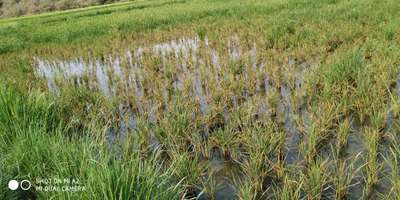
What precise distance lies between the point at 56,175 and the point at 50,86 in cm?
599

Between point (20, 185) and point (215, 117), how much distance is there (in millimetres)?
3044

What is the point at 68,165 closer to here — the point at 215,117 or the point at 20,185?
the point at 20,185

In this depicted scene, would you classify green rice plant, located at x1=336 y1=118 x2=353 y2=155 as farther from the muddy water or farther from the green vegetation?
the green vegetation

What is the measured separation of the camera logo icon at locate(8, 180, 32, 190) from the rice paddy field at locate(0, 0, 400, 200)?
4cm

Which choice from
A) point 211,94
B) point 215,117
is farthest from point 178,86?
point 215,117

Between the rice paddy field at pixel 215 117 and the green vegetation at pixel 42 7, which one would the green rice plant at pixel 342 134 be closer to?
the rice paddy field at pixel 215 117

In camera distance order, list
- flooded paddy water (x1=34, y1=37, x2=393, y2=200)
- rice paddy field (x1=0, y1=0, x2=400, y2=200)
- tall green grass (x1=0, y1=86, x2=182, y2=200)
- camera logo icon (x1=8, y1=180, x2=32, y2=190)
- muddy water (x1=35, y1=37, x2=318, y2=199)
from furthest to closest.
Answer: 1. muddy water (x1=35, y1=37, x2=318, y2=199)
2. flooded paddy water (x1=34, y1=37, x2=393, y2=200)
3. rice paddy field (x1=0, y1=0, x2=400, y2=200)
4. camera logo icon (x1=8, y1=180, x2=32, y2=190)
5. tall green grass (x1=0, y1=86, x2=182, y2=200)

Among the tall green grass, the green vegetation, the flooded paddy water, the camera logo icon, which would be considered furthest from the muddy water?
the green vegetation

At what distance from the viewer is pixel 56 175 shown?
3301 mm

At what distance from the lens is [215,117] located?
5.73m

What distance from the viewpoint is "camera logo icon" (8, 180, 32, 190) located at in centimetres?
338

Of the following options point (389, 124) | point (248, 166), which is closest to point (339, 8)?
point (389, 124)

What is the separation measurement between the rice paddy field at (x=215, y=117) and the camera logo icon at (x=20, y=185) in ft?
0.13

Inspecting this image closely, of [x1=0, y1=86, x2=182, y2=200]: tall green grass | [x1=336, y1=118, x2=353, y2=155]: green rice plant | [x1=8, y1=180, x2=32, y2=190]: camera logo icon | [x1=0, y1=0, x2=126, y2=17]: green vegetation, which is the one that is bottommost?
[x1=336, y1=118, x2=353, y2=155]: green rice plant
